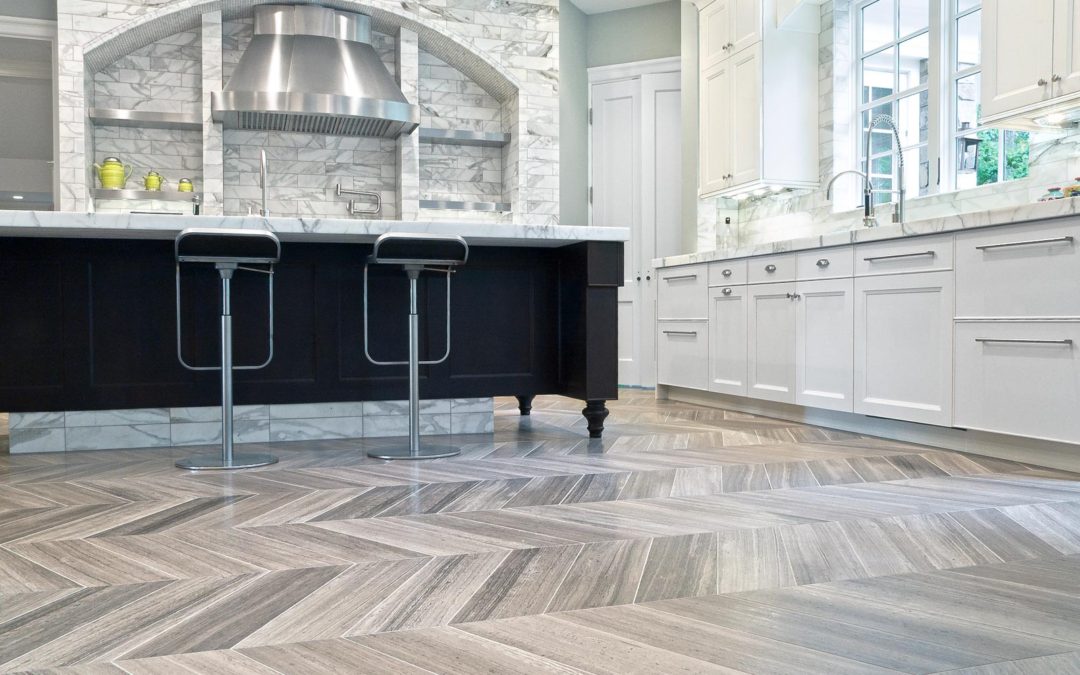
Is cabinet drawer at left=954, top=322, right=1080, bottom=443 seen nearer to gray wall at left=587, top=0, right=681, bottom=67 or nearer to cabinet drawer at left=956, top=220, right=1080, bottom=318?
cabinet drawer at left=956, top=220, right=1080, bottom=318

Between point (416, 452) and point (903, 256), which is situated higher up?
point (903, 256)

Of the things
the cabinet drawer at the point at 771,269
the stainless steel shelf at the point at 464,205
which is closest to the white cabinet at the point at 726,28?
the cabinet drawer at the point at 771,269

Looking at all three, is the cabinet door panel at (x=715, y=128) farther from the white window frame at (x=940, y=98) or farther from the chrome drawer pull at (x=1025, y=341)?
the chrome drawer pull at (x=1025, y=341)

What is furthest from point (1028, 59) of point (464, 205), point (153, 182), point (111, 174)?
point (111, 174)

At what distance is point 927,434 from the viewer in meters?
3.53

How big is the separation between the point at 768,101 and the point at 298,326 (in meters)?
3.17

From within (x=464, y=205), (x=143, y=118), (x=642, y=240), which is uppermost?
(x=143, y=118)

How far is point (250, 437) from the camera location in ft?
12.0

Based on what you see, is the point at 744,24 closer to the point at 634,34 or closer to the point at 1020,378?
the point at 634,34

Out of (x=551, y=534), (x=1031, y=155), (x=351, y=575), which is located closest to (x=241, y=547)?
(x=351, y=575)

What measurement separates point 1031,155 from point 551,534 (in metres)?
2.94

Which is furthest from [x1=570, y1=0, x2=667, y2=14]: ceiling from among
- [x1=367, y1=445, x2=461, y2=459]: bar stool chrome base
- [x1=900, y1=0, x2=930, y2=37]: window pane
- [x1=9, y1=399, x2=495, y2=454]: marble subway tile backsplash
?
[x1=367, y1=445, x2=461, y2=459]: bar stool chrome base

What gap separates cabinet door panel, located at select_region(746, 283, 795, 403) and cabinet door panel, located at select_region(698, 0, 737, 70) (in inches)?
77.2

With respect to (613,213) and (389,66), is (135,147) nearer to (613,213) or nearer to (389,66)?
(389,66)
